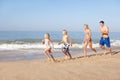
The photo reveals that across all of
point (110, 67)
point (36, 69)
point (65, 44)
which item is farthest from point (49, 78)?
point (65, 44)

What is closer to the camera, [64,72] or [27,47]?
[64,72]

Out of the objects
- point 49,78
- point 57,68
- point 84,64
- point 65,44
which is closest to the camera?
point 49,78

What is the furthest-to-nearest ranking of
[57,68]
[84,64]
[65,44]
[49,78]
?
[65,44], [84,64], [57,68], [49,78]

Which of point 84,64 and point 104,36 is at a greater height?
point 104,36

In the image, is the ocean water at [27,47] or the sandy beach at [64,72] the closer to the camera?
the sandy beach at [64,72]

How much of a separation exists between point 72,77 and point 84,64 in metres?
1.96

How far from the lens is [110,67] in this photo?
31.7ft

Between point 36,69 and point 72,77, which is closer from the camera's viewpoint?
point 72,77

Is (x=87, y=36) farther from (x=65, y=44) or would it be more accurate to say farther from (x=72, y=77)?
(x=72, y=77)

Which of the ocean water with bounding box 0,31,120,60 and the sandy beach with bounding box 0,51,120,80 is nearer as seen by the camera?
the sandy beach with bounding box 0,51,120,80

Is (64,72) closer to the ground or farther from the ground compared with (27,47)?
farther from the ground

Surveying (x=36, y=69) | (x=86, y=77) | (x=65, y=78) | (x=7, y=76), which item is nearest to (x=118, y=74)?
(x=86, y=77)

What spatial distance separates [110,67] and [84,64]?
98cm

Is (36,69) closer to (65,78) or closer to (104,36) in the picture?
(65,78)
